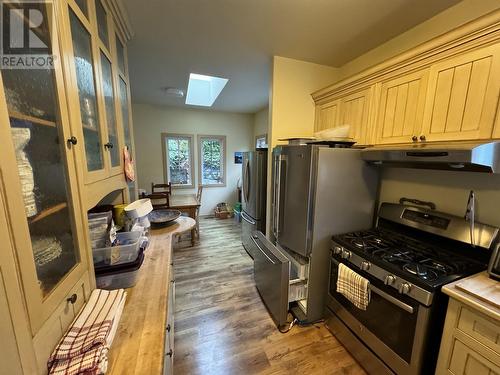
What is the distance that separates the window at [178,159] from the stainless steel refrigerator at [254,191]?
7.09 ft

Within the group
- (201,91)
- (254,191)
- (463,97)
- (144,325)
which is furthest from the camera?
(201,91)

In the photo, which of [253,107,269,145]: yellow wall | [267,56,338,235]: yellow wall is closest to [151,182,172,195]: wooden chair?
[253,107,269,145]: yellow wall

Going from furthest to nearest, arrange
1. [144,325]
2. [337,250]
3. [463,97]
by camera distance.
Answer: [337,250]
[463,97]
[144,325]

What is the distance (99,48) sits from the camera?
3.95 feet

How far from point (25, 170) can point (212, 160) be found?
474 centimetres

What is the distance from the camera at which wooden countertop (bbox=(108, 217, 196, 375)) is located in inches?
28.8

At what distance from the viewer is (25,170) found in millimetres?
606

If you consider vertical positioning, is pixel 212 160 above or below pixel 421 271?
above

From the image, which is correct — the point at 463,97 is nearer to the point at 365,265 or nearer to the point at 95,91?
the point at 365,265

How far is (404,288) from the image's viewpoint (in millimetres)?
1185

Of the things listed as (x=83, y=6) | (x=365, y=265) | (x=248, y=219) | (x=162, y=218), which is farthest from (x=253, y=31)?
(x=248, y=219)

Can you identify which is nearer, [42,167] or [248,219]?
[42,167]

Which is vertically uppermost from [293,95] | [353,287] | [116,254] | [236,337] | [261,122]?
[261,122]

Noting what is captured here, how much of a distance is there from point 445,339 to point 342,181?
3.69 ft
